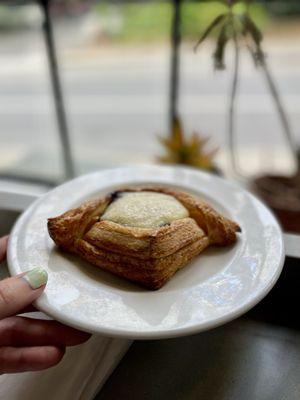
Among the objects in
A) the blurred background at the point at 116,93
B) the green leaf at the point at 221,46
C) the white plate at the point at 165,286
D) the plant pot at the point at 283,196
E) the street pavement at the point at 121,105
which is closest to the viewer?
the white plate at the point at 165,286

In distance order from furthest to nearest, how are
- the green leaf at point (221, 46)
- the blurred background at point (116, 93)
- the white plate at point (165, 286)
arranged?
the blurred background at point (116, 93) < the green leaf at point (221, 46) < the white plate at point (165, 286)

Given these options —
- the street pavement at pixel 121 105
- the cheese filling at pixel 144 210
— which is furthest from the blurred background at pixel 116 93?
the cheese filling at pixel 144 210

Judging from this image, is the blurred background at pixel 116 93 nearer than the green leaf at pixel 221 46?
No

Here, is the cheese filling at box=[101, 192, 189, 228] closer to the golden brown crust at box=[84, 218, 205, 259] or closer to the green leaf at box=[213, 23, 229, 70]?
the golden brown crust at box=[84, 218, 205, 259]

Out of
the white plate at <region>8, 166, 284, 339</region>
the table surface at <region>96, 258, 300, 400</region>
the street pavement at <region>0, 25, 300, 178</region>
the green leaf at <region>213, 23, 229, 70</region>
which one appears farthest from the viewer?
the street pavement at <region>0, 25, 300, 178</region>

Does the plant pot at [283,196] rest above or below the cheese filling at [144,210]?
below

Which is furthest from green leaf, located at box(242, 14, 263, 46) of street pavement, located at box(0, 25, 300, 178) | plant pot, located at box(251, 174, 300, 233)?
street pavement, located at box(0, 25, 300, 178)

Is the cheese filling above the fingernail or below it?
above

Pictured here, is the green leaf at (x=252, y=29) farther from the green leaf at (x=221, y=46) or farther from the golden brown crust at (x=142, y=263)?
the golden brown crust at (x=142, y=263)

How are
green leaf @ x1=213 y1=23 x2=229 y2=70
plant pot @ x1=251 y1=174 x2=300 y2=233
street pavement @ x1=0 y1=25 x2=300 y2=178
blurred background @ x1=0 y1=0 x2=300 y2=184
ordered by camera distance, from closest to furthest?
1. green leaf @ x1=213 y1=23 x2=229 y2=70
2. plant pot @ x1=251 y1=174 x2=300 y2=233
3. blurred background @ x1=0 y1=0 x2=300 y2=184
4. street pavement @ x1=0 y1=25 x2=300 y2=178
